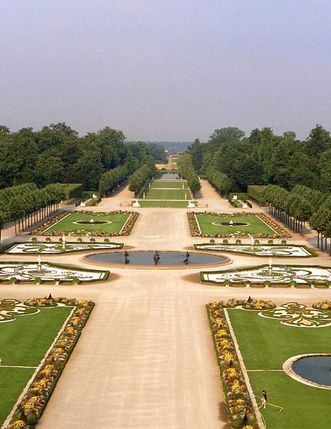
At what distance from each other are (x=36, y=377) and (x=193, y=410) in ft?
31.7

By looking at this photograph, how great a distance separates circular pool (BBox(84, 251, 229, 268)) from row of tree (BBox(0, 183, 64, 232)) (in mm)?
15463

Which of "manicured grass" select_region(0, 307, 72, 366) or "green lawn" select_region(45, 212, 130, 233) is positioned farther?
"green lawn" select_region(45, 212, 130, 233)

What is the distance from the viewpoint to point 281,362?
42.6 meters

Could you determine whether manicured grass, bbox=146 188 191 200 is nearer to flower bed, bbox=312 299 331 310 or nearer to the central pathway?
the central pathway

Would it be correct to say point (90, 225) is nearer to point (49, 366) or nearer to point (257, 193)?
point (257, 193)

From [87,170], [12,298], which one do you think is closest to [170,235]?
[12,298]

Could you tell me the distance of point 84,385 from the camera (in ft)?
126

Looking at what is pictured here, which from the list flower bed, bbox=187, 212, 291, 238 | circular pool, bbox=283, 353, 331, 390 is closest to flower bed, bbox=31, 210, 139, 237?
flower bed, bbox=187, 212, 291, 238

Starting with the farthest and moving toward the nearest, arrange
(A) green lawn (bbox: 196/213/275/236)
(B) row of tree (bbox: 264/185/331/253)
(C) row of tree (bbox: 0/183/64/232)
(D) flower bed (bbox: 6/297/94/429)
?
(A) green lawn (bbox: 196/213/275/236) → (C) row of tree (bbox: 0/183/64/232) → (B) row of tree (bbox: 264/185/331/253) → (D) flower bed (bbox: 6/297/94/429)

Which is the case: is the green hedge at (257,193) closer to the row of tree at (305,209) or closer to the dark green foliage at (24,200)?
the row of tree at (305,209)

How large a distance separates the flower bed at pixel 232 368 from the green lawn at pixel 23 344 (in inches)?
443

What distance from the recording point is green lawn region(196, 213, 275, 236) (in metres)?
108

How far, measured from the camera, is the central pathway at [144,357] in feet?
113

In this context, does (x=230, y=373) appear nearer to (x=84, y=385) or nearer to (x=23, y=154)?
(x=84, y=385)
